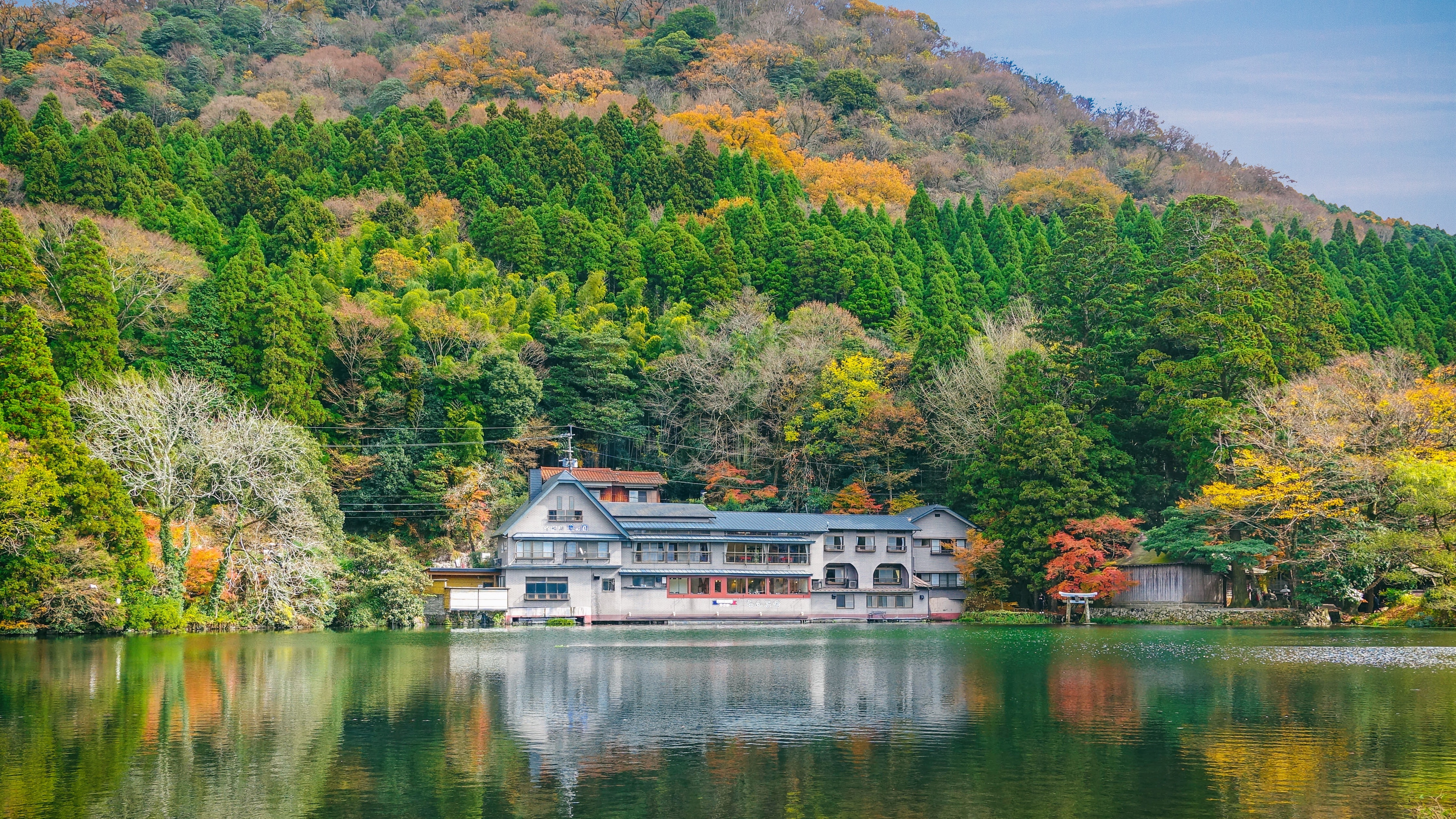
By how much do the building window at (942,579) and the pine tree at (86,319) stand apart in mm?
31529

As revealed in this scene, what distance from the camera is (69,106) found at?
72.2 meters

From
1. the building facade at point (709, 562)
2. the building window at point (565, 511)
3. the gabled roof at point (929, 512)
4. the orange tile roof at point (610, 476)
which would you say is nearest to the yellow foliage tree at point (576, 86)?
the orange tile roof at point (610, 476)

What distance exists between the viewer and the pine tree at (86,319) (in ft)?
127

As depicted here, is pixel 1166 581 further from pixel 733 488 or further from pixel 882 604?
A: pixel 733 488

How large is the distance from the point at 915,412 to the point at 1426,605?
22.1 m

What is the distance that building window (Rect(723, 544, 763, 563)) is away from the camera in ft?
155

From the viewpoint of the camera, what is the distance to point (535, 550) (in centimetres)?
4478

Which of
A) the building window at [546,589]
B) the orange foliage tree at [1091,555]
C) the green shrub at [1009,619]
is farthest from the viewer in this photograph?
the building window at [546,589]

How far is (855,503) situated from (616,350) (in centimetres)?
1298

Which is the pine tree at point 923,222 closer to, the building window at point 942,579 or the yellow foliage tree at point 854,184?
the yellow foliage tree at point 854,184

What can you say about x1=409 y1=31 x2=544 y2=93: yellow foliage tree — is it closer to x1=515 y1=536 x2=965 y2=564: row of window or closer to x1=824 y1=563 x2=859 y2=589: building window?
x1=515 y1=536 x2=965 y2=564: row of window

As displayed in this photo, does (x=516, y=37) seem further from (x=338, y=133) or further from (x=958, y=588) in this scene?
(x=958, y=588)

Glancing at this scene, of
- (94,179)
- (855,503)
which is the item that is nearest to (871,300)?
(855,503)

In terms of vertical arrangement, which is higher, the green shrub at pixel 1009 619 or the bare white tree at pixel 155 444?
the bare white tree at pixel 155 444
